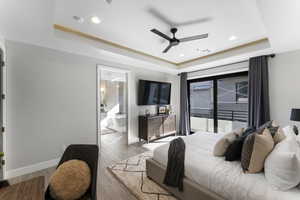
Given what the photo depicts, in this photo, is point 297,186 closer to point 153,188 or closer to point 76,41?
point 153,188

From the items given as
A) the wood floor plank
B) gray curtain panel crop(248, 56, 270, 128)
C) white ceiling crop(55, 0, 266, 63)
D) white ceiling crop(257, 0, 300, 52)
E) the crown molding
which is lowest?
the wood floor plank

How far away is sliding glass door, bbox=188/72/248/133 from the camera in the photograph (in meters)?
3.89

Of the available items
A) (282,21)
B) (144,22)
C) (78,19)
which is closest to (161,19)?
(144,22)

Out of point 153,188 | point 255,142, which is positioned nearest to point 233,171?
point 255,142

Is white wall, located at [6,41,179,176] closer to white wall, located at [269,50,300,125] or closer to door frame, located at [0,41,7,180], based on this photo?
door frame, located at [0,41,7,180]

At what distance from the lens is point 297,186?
45.1 inches

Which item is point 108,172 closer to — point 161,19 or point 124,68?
point 124,68

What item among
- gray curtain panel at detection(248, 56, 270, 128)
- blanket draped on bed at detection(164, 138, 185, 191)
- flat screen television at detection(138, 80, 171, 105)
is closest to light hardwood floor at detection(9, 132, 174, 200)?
blanket draped on bed at detection(164, 138, 185, 191)

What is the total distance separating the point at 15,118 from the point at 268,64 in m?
5.63

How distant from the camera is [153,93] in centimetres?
438

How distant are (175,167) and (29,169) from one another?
2.76 metres

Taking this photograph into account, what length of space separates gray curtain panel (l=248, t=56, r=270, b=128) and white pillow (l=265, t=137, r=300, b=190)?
240 cm

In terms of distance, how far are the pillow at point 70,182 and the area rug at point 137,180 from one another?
94cm

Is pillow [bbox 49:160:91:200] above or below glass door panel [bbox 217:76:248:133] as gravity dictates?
below
